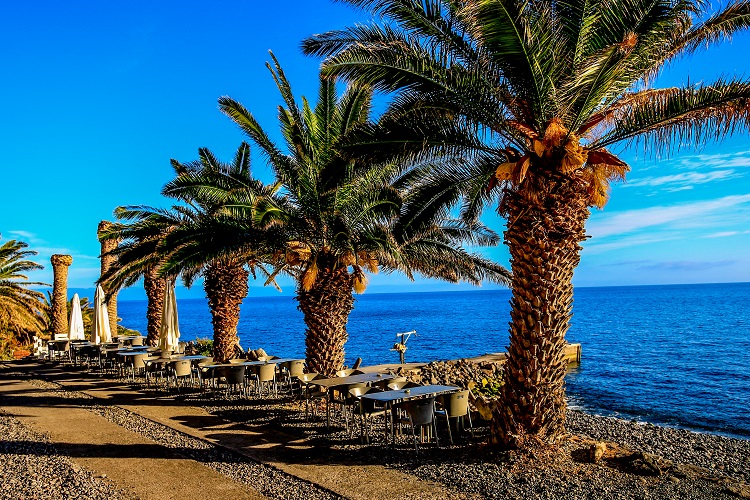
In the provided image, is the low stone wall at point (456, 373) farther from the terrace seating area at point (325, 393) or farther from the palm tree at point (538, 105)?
the palm tree at point (538, 105)

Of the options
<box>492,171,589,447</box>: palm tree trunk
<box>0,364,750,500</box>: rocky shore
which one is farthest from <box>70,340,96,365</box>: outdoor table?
<box>492,171,589,447</box>: palm tree trunk

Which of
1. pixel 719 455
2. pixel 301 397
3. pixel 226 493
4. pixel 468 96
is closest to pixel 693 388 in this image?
pixel 719 455

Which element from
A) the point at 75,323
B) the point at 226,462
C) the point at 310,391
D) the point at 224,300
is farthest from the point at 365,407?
the point at 75,323

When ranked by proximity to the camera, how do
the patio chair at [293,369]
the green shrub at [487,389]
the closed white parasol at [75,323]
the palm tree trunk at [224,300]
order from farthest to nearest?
the closed white parasol at [75,323] < the palm tree trunk at [224,300] < the green shrub at [487,389] < the patio chair at [293,369]

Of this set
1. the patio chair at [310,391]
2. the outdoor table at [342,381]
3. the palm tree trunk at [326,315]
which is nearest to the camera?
the outdoor table at [342,381]

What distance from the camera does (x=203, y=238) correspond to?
539 inches

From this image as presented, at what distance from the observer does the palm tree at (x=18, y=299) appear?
1049 inches

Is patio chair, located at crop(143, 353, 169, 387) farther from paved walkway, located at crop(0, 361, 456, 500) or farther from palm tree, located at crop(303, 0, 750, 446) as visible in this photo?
palm tree, located at crop(303, 0, 750, 446)

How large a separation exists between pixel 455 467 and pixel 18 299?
91.5 ft

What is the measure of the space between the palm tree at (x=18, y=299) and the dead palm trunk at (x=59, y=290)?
90 cm

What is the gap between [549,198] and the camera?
8625 mm

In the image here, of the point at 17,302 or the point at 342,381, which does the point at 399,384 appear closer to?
the point at 342,381

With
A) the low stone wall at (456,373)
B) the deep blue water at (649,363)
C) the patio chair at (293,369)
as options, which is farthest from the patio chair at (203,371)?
the deep blue water at (649,363)

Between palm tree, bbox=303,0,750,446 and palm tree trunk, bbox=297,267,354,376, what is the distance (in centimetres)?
515
